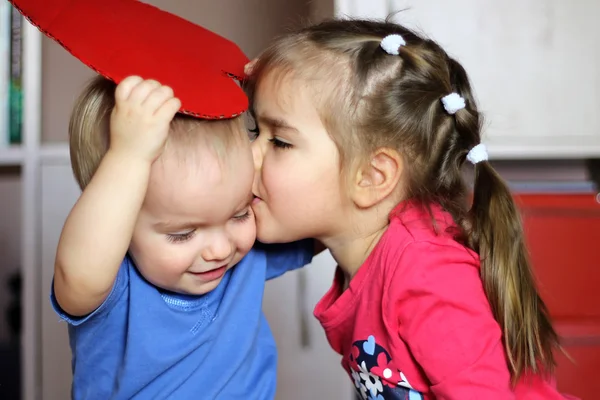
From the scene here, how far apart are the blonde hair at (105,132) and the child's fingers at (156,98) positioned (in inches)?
2.8

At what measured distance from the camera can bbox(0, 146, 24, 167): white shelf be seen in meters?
1.51

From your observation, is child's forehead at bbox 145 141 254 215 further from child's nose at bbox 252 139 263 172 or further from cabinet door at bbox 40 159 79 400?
cabinet door at bbox 40 159 79 400

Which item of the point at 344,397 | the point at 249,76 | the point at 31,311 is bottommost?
the point at 344,397

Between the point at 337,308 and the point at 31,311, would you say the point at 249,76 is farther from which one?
the point at 31,311

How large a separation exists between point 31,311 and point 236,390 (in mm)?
775

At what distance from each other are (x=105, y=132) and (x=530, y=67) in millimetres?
→ 1107

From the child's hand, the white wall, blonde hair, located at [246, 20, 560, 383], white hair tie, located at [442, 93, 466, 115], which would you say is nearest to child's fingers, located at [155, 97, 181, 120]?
the child's hand

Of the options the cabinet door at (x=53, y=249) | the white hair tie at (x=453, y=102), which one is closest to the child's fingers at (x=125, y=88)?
the white hair tie at (x=453, y=102)

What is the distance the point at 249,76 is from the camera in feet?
3.16

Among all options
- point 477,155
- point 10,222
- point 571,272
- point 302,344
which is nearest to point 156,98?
point 477,155

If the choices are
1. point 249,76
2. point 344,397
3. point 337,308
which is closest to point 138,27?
point 249,76

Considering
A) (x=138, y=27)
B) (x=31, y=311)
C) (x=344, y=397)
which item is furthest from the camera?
(x=344, y=397)

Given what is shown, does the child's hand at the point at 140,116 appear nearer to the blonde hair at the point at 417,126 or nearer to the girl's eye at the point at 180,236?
the girl's eye at the point at 180,236

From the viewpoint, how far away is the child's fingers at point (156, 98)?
70 centimetres
